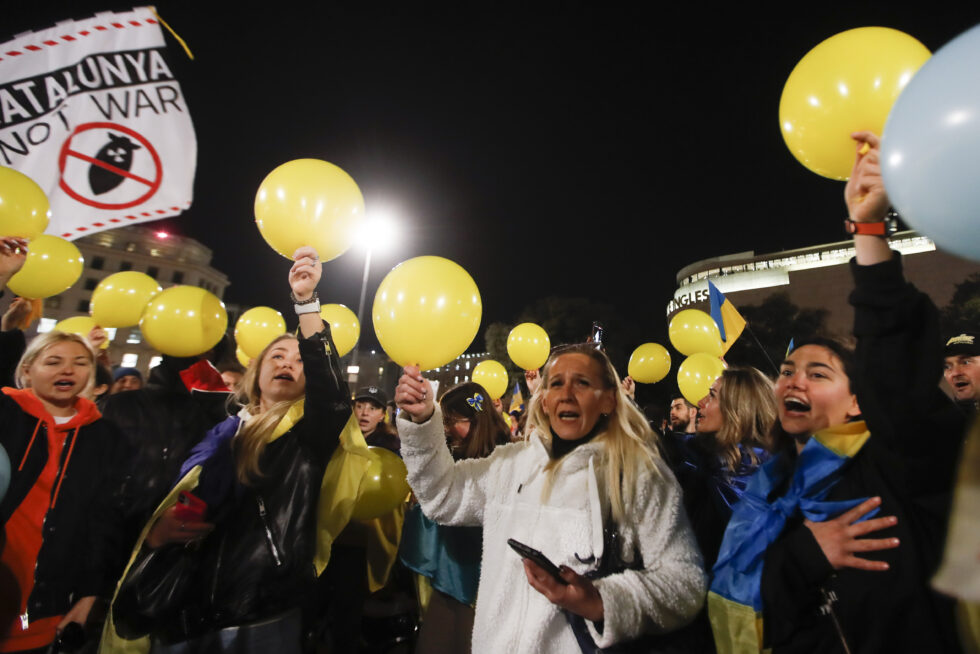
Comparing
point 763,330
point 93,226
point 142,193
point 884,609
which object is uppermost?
point 763,330

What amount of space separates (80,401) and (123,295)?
2.37 metres

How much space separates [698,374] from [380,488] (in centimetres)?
453

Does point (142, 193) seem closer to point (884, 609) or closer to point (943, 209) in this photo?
point (943, 209)

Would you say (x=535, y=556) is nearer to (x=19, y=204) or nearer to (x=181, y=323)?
(x=181, y=323)

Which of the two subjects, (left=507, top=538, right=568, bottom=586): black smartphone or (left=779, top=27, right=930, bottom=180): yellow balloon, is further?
(left=779, top=27, right=930, bottom=180): yellow balloon

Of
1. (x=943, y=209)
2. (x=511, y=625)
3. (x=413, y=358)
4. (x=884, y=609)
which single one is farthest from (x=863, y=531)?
(x=413, y=358)

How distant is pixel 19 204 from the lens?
9.20 feet

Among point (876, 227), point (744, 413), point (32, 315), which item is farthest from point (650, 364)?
point (32, 315)

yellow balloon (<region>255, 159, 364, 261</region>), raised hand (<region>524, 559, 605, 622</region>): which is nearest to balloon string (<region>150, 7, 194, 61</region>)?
yellow balloon (<region>255, 159, 364, 261</region>)

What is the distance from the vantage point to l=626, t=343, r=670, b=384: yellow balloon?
7.41m

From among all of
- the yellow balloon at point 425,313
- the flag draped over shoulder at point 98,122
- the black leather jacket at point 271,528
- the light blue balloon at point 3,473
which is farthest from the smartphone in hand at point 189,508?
the flag draped over shoulder at point 98,122

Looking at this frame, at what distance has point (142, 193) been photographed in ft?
9.98

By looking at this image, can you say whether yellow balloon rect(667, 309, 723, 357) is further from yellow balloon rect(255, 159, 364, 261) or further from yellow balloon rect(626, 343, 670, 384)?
yellow balloon rect(255, 159, 364, 261)

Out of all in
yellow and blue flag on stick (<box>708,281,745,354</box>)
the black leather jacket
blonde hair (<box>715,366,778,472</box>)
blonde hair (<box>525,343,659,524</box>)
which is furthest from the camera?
yellow and blue flag on stick (<box>708,281,745,354</box>)
